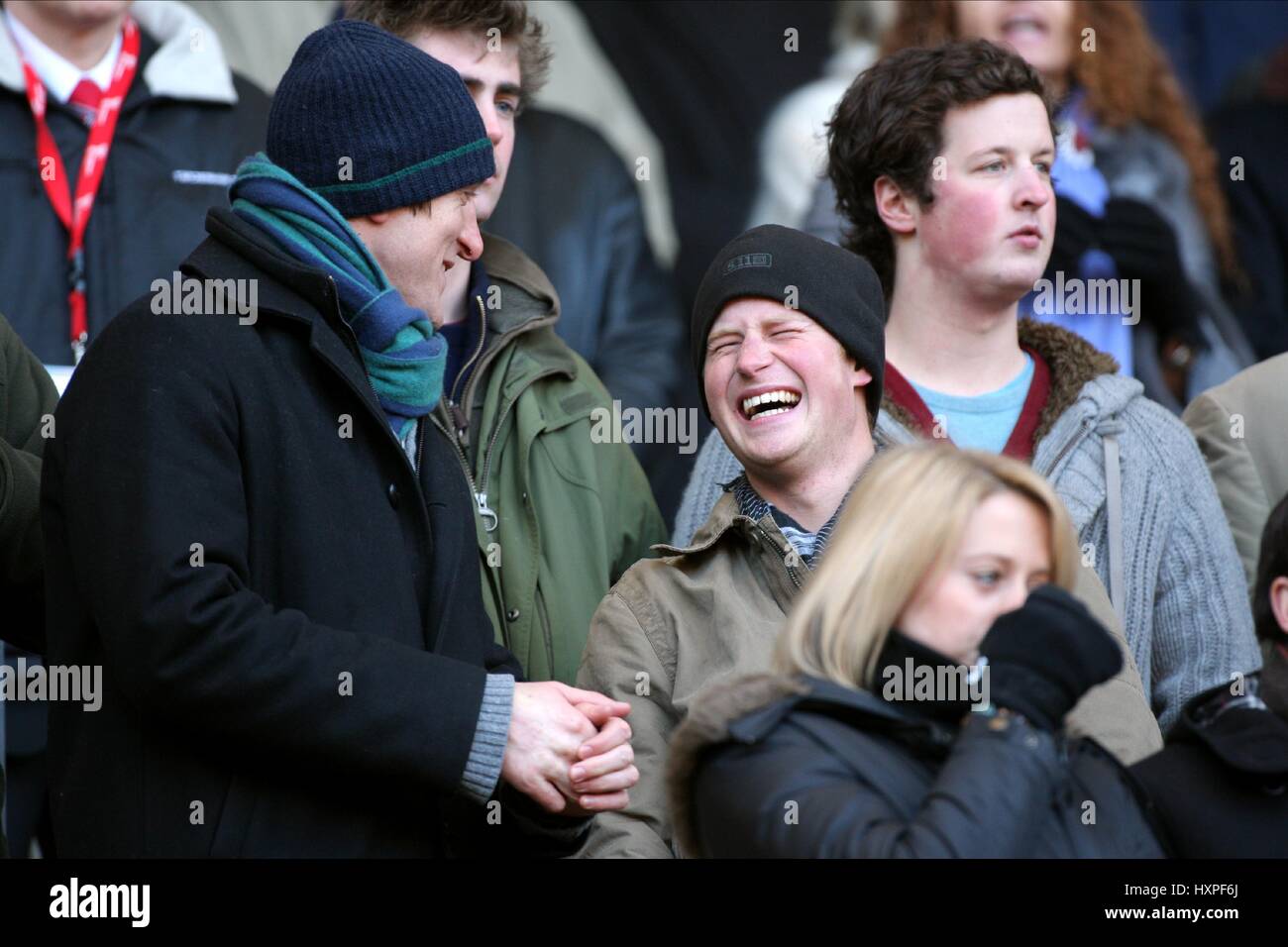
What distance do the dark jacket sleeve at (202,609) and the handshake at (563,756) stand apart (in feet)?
0.30

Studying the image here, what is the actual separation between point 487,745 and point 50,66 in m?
2.48

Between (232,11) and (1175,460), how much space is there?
2608 mm

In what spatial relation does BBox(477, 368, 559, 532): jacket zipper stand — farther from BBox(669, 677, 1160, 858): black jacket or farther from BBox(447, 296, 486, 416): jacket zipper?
BBox(669, 677, 1160, 858): black jacket

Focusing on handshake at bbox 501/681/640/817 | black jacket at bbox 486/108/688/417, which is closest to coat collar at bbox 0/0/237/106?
black jacket at bbox 486/108/688/417

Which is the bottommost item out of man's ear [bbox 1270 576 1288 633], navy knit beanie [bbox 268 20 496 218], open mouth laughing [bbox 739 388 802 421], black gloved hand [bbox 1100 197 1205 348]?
man's ear [bbox 1270 576 1288 633]

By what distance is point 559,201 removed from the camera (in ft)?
17.0

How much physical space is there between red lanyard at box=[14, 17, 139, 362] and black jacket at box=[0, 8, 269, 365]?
16 mm

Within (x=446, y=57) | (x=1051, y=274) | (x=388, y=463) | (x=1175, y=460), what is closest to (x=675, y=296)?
(x=1051, y=274)

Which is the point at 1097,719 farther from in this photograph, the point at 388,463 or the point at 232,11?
the point at 232,11

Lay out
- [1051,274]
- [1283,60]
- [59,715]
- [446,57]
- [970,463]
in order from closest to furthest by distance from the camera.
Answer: [970,463] < [59,715] < [446,57] < [1051,274] < [1283,60]

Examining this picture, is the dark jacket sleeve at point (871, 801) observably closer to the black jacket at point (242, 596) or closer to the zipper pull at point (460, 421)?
the black jacket at point (242, 596)

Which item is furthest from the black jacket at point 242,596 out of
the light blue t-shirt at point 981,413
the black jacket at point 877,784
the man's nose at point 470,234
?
the light blue t-shirt at point 981,413

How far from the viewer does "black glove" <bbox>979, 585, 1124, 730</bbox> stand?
95.6 inches

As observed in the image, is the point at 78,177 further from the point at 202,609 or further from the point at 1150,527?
the point at 1150,527
